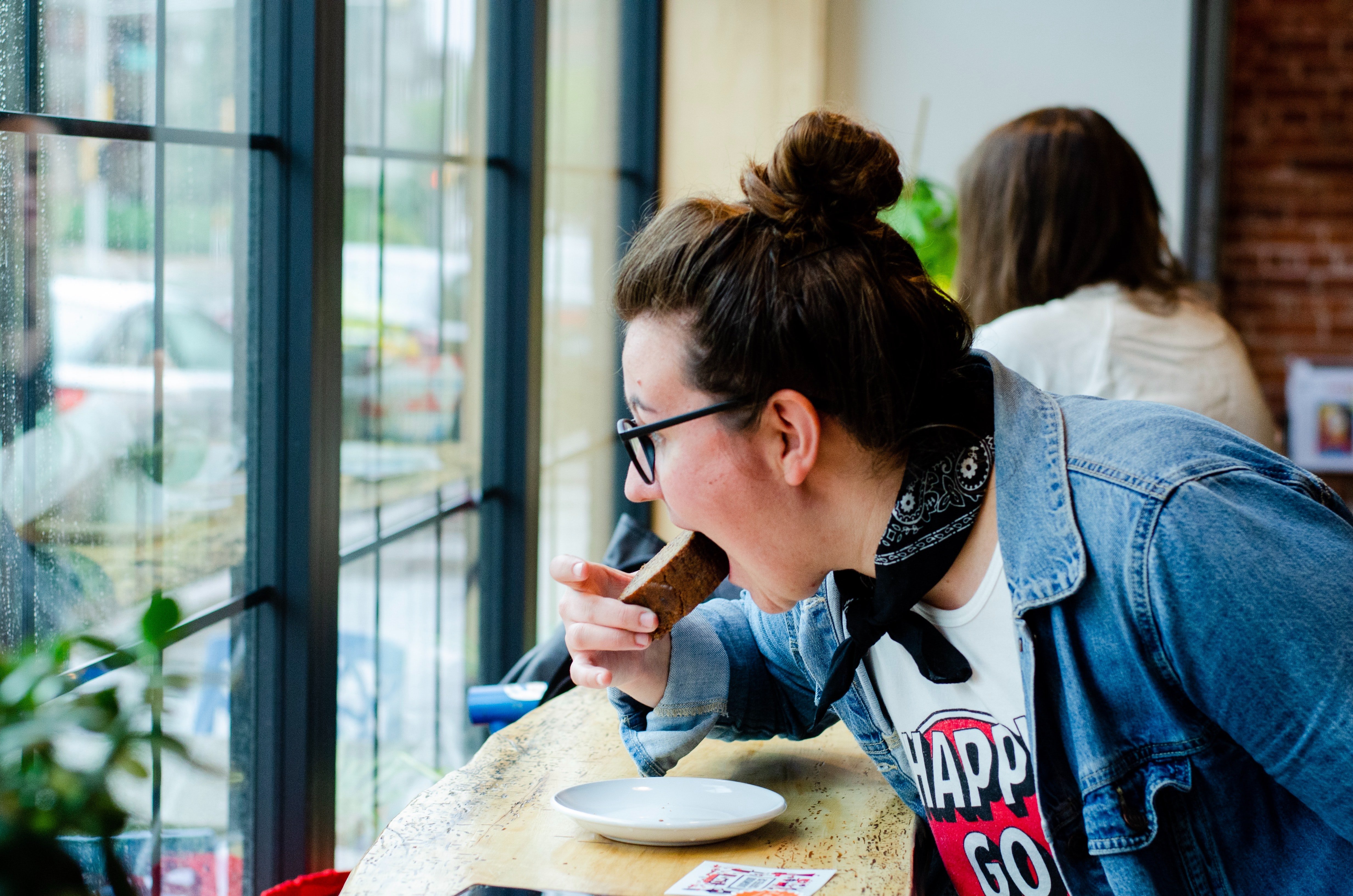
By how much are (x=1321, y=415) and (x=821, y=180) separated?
4.89 meters

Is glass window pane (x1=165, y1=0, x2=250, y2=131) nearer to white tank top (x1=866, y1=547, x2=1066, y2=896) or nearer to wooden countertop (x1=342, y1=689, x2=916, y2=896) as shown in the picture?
wooden countertop (x1=342, y1=689, x2=916, y2=896)

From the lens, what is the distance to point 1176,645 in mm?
926

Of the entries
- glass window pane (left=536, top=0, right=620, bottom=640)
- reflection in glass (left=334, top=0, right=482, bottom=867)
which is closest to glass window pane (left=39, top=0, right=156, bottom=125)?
reflection in glass (left=334, top=0, right=482, bottom=867)

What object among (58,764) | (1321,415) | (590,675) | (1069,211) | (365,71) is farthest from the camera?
(1321,415)

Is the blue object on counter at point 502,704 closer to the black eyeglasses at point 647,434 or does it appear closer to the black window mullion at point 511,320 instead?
the black eyeglasses at point 647,434

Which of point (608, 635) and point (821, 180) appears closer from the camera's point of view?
point (821, 180)

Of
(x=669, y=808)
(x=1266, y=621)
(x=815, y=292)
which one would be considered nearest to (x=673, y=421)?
(x=815, y=292)

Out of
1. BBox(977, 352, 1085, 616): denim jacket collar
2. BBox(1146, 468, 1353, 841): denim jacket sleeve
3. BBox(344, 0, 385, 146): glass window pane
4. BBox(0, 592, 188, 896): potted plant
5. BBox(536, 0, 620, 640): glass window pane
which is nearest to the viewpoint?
BBox(0, 592, 188, 896): potted plant

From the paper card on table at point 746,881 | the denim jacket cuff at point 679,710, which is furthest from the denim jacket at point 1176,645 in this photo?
the denim jacket cuff at point 679,710

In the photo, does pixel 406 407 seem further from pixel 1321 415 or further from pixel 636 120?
pixel 1321 415

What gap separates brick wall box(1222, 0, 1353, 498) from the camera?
5.19 m

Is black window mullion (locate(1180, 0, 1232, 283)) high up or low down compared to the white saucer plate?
up

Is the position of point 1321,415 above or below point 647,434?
below

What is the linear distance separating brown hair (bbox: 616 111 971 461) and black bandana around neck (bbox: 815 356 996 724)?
0.03m
